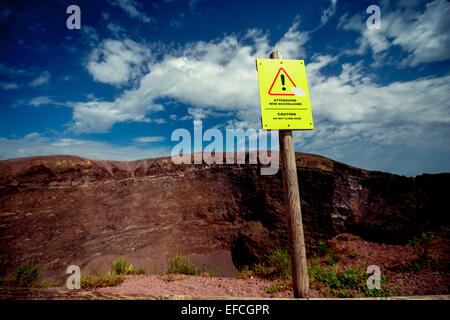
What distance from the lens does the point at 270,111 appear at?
301cm

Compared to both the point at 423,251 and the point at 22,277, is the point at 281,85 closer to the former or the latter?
the point at 423,251

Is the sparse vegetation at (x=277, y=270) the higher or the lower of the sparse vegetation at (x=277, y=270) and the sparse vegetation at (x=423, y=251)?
the lower

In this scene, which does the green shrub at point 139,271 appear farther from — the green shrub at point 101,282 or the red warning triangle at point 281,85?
the red warning triangle at point 281,85

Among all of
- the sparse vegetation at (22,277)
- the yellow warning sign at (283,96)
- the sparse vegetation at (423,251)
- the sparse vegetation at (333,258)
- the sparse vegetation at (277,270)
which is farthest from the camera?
the sparse vegetation at (333,258)

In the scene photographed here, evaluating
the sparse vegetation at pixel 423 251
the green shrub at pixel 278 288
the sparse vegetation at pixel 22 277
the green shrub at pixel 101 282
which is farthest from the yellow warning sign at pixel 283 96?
the sparse vegetation at pixel 22 277

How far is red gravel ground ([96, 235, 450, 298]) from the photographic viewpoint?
4.11 metres

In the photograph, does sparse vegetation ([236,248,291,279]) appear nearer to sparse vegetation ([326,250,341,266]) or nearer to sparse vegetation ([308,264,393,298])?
sparse vegetation ([308,264,393,298])

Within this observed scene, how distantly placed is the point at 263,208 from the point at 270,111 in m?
5.96

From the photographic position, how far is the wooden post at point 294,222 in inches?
109

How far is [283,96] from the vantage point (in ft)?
10.2

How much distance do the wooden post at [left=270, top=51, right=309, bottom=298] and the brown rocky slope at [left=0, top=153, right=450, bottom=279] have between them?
185 inches

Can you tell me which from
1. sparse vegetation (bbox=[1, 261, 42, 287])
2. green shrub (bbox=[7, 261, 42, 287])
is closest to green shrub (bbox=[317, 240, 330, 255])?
sparse vegetation (bbox=[1, 261, 42, 287])

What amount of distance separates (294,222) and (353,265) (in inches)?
157
